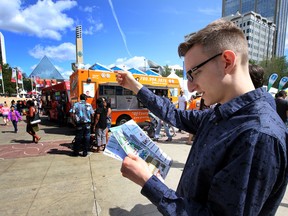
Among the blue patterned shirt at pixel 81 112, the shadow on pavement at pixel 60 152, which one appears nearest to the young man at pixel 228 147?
the blue patterned shirt at pixel 81 112

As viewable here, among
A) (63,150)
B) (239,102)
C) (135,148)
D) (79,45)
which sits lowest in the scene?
(63,150)

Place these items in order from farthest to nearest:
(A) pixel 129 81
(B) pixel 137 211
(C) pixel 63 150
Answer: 1. (C) pixel 63 150
2. (B) pixel 137 211
3. (A) pixel 129 81

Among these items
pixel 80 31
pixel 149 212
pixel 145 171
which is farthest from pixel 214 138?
pixel 80 31

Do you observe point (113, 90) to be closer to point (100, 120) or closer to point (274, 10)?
point (100, 120)

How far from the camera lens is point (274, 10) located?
8519 cm

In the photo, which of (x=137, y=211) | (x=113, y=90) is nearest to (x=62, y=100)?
(x=113, y=90)

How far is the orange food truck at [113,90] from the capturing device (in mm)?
8703

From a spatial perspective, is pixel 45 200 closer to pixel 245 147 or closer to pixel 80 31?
pixel 245 147

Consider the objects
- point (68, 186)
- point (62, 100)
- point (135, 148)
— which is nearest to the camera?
point (135, 148)

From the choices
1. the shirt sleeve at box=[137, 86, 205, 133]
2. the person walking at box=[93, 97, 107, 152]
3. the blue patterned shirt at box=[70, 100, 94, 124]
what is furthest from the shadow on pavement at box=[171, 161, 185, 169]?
the shirt sleeve at box=[137, 86, 205, 133]

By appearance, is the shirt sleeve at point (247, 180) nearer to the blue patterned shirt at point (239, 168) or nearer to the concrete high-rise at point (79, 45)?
the blue patterned shirt at point (239, 168)

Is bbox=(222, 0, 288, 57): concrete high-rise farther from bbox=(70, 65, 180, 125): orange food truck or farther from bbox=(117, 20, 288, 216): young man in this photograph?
bbox=(117, 20, 288, 216): young man

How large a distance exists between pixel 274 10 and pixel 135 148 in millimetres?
111949

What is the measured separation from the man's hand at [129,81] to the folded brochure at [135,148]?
39cm
